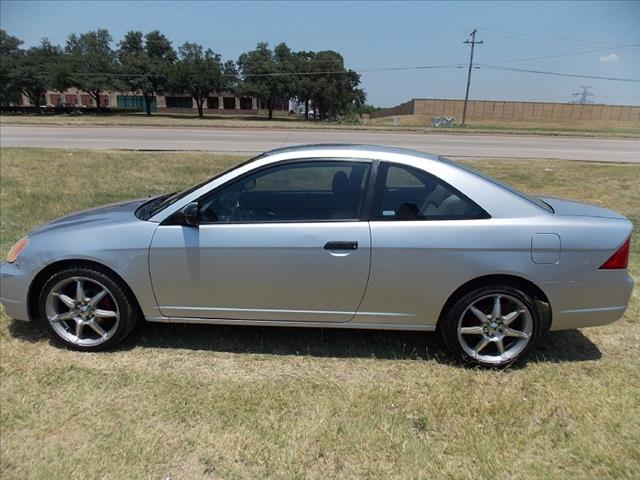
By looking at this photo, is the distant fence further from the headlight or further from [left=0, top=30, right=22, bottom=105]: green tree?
the headlight

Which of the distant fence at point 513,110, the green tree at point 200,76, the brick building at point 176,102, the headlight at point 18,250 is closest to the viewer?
the headlight at point 18,250

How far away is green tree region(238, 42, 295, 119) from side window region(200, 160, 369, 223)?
59163mm

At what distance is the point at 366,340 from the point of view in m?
3.67

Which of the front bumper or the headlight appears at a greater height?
the headlight

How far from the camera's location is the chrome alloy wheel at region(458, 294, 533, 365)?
313 centimetres

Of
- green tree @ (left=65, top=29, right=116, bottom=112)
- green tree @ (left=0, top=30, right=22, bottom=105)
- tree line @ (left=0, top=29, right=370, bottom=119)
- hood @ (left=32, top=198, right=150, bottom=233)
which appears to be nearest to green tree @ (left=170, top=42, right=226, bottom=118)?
tree line @ (left=0, top=29, right=370, bottom=119)

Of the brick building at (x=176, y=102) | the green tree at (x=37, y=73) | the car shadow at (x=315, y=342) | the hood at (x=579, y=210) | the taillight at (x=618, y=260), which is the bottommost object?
the car shadow at (x=315, y=342)

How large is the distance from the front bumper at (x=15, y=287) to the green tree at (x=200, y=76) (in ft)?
189

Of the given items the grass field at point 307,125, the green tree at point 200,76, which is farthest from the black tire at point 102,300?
the green tree at point 200,76

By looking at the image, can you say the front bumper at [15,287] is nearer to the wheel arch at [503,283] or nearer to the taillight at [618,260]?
the wheel arch at [503,283]

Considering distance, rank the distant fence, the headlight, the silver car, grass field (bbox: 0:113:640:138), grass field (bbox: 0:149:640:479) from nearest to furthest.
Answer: grass field (bbox: 0:149:640:479), the silver car, the headlight, grass field (bbox: 0:113:640:138), the distant fence

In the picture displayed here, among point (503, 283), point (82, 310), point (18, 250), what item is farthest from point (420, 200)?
point (18, 250)

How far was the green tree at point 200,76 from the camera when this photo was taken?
5641 centimetres

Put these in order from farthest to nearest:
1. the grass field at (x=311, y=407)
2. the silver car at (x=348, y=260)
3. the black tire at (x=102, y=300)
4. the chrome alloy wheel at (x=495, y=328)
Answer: the black tire at (x=102, y=300)
the chrome alloy wheel at (x=495, y=328)
the silver car at (x=348, y=260)
the grass field at (x=311, y=407)
